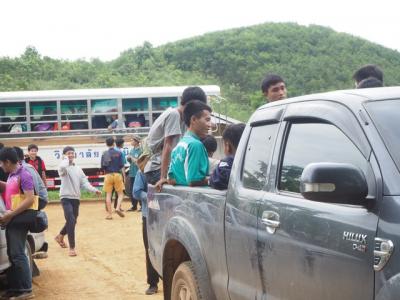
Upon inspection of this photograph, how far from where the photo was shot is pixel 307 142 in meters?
3.39

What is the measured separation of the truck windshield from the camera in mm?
2781

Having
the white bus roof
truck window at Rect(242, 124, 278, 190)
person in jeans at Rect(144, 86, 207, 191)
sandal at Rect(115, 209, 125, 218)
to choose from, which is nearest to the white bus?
the white bus roof

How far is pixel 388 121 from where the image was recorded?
2.91 meters

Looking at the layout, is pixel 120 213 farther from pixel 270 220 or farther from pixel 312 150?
pixel 312 150

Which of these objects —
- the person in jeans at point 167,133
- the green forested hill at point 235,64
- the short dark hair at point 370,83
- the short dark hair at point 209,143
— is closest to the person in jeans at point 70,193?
the person in jeans at point 167,133

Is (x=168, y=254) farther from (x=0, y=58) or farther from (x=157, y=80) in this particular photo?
(x=0, y=58)

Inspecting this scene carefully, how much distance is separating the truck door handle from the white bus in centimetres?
1668

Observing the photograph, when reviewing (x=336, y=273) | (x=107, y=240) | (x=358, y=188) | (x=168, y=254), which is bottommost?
→ (x=107, y=240)

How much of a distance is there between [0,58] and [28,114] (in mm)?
26482

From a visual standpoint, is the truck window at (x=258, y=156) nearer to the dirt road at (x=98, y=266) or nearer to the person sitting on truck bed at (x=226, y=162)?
the person sitting on truck bed at (x=226, y=162)

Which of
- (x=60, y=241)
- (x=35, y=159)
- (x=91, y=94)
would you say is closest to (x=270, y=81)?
(x=60, y=241)

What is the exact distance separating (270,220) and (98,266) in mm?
6473

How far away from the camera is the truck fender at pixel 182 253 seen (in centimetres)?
439

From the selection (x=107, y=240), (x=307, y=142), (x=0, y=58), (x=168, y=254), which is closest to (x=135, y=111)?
(x=107, y=240)
